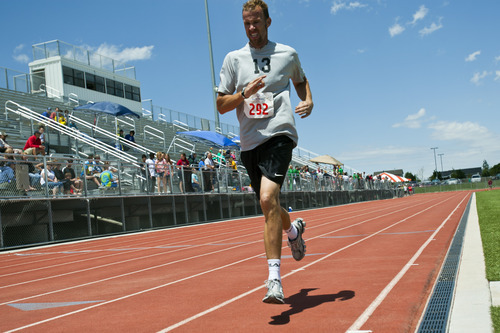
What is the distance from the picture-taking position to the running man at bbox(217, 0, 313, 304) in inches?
157

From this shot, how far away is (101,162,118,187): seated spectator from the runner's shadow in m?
12.5

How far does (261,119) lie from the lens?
162 inches

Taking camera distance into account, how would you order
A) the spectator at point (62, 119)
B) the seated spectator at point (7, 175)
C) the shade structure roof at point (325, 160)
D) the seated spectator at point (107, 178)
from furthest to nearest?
1. the shade structure roof at point (325, 160)
2. the spectator at point (62, 119)
3. the seated spectator at point (107, 178)
4. the seated spectator at point (7, 175)

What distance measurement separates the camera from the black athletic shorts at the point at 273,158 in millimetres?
4035

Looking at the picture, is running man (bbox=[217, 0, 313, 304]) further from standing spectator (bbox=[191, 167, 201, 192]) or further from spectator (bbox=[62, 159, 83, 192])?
standing spectator (bbox=[191, 167, 201, 192])

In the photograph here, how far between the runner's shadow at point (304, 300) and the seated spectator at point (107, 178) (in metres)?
12.5

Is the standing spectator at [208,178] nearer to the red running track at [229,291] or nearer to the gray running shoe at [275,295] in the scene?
the red running track at [229,291]

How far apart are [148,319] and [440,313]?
1.92m

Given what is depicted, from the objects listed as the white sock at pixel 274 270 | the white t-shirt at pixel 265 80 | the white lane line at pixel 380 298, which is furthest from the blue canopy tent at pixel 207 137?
the white sock at pixel 274 270

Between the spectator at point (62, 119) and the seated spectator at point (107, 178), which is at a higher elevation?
the spectator at point (62, 119)

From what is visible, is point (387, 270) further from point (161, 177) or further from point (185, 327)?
point (161, 177)

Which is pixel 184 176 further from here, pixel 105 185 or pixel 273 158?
pixel 273 158

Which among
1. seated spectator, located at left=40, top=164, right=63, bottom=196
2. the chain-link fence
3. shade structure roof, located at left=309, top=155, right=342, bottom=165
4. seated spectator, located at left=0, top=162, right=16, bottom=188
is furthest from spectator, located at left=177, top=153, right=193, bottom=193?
shade structure roof, located at left=309, top=155, right=342, bottom=165

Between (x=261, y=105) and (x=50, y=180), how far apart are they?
37.3 ft
